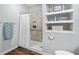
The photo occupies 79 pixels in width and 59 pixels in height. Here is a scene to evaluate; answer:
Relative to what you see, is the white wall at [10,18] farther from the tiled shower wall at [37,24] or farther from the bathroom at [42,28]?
the tiled shower wall at [37,24]

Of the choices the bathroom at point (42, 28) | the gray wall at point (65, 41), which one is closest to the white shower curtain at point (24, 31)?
the bathroom at point (42, 28)

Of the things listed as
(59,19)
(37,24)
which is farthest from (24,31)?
(59,19)

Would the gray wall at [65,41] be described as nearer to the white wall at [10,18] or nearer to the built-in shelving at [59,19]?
the built-in shelving at [59,19]

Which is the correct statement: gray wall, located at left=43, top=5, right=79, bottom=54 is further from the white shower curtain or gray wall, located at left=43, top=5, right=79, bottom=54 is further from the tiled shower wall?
the white shower curtain

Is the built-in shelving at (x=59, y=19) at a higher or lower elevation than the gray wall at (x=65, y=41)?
higher

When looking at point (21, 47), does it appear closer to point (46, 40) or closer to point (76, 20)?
point (46, 40)

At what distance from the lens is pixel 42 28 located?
1.12 meters

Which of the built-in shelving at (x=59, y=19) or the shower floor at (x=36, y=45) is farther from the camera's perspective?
the shower floor at (x=36, y=45)

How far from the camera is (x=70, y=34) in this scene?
40.4 inches

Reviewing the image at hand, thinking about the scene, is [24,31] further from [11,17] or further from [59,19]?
[59,19]

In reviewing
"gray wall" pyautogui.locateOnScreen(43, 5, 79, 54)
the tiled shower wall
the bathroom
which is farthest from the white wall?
"gray wall" pyautogui.locateOnScreen(43, 5, 79, 54)

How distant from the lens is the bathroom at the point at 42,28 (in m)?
1.03
